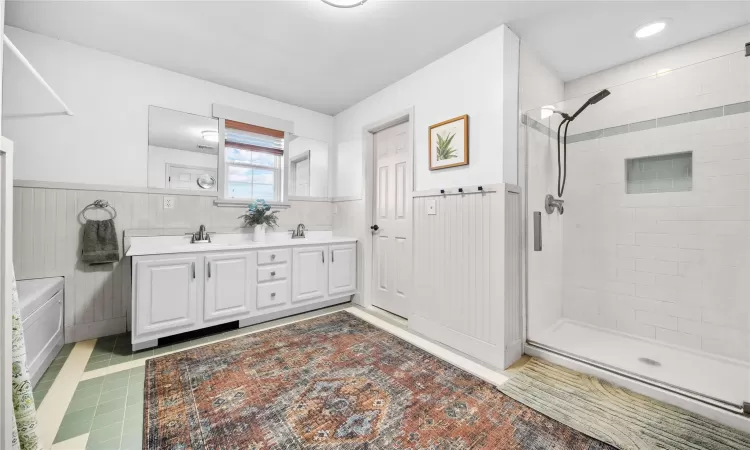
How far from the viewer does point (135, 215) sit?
8.61 ft

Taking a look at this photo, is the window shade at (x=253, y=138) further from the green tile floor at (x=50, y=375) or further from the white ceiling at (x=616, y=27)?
the white ceiling at (x=616, y=27)

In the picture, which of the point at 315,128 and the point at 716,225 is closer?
the point at 716,225

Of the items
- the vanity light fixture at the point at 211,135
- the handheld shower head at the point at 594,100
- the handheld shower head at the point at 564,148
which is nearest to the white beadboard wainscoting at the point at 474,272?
the handheld shower head at the point at 564,148

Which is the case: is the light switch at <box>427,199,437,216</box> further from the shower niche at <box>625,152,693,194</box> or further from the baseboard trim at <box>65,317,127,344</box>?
the baseboard trim at <box>65,317,127,344</box>

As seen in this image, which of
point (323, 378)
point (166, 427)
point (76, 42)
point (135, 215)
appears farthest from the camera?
point (135, 215)

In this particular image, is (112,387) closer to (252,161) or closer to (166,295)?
(166,295)

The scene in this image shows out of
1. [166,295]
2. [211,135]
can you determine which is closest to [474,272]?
[166,295]

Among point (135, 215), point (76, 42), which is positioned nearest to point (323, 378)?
point (135, 215)

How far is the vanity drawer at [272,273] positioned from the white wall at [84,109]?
4.37 feet

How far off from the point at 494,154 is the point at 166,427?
2.52 metres

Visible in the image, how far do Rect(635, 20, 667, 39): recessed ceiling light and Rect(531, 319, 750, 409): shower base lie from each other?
234cm

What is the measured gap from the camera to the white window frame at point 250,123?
3.06 metres

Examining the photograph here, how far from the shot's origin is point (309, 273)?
3.12m

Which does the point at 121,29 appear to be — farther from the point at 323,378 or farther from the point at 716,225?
the point at 716,225
